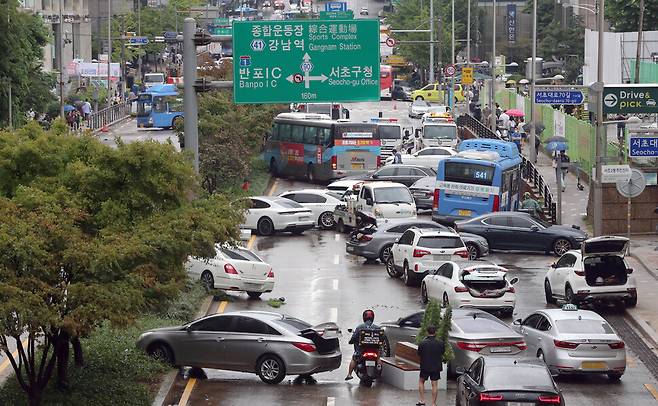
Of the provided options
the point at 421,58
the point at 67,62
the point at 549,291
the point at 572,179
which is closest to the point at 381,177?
the point at 572,179

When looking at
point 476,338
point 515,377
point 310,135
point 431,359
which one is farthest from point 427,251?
point 310,135

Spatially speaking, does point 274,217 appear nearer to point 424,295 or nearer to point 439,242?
point 439,242

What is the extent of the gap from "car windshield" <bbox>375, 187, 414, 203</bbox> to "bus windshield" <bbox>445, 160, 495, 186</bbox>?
5.74 ft

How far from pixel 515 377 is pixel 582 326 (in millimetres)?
5881

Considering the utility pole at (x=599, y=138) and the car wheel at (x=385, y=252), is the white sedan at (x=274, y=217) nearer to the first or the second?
the car wheel at (x=385, y=252)

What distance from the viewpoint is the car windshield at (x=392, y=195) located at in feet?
151

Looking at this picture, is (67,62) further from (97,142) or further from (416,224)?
(97,142)

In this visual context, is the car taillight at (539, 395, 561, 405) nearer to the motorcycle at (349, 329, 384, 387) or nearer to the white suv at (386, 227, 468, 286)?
the motorcycle at (349, 329, 384, 387)

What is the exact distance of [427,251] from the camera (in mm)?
36281

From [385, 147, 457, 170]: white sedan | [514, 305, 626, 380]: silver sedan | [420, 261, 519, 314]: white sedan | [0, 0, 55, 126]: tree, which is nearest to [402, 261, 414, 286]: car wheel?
[420, 261, 519, 314]: white sedan

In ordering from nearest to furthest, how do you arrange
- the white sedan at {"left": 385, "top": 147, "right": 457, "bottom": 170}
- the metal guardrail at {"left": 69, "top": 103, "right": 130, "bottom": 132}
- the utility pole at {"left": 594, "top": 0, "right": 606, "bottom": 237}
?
the utility pole at {"left": 594, "top": 0, "right": 606, "bottom": 237}
the white sedan at {"left": 385, "top": 147, "right": 457, "bottom": 170}
the metal guardrail at {"left": 69, "top": 103, "right": 130, "bottom": 132}

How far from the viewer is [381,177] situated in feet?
177

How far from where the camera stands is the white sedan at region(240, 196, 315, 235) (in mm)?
46344

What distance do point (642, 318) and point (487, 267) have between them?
12.2 ft
